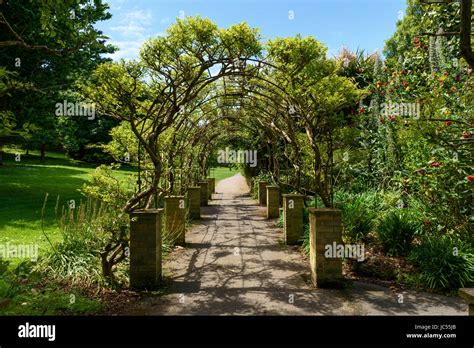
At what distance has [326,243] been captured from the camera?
484cm

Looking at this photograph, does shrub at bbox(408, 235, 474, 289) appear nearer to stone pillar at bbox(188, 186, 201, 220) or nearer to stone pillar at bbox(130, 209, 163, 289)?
stone pillar at bbox(130, 209, 163, 289)

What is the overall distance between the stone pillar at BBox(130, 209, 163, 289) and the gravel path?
317 millimetres

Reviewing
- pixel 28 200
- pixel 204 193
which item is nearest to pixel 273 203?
pixel 204 193

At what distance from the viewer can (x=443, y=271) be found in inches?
186

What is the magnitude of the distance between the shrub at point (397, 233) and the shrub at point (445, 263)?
52 centimetres

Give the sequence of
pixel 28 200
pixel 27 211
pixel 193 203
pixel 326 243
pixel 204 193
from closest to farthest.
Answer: pixel 326 243 < pixel 27 211 < pixel 193 203 < pixel 28 200 < pixel 204 193

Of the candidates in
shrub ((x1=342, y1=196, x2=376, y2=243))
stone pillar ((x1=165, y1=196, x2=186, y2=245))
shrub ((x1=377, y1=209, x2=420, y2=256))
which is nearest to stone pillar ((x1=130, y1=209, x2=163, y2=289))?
stone pillar ((x1=165, y1=196, x2=186, y2=245))

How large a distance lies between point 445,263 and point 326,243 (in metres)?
1.61

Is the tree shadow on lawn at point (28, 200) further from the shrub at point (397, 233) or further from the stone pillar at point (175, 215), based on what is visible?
Result: the shrub at point (397, 233)

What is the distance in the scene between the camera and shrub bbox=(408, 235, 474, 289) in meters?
4.58

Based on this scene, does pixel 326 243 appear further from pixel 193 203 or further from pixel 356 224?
pixel 193 203

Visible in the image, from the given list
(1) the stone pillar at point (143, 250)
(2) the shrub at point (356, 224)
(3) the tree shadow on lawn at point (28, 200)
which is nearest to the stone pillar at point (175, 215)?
(3) the tree shadow on lawn at point (28, 200)

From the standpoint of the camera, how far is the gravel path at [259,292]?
4016 millimetres
